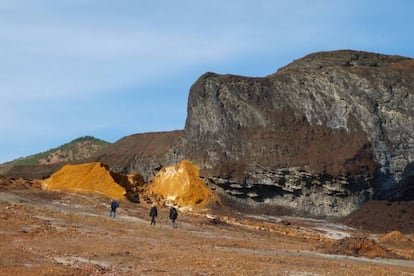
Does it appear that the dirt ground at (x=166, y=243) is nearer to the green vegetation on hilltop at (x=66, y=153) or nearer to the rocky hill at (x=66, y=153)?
the rocky hill at (x=66, y=153)

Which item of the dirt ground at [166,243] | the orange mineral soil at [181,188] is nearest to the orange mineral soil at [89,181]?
the orange mineral soil at [181,188]

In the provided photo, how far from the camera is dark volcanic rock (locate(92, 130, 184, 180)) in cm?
7144

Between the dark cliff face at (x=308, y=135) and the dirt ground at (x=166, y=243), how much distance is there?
4.70 metres

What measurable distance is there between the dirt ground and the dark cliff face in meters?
4.70

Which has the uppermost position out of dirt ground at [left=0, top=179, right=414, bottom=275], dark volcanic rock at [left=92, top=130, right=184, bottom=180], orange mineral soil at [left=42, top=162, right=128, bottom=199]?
dark volcanic rock at [left=92, top=130, right=184, bottom=180]

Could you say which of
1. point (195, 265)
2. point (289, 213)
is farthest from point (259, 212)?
point (195, 265)

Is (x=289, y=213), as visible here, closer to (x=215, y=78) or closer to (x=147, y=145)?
(x=215, y=78)

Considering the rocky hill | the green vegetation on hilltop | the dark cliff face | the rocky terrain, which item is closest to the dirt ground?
the rocky terrain

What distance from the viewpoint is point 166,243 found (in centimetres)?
3291

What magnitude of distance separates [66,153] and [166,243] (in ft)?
339

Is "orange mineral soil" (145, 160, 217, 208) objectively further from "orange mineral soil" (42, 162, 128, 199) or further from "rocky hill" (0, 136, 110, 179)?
"rocky hill" (0, 136, 110, 179)

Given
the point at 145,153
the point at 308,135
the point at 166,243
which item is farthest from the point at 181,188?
the point at 166,243

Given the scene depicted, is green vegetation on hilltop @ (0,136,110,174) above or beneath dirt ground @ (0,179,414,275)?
above

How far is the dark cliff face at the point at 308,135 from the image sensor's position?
59281 millimetres
